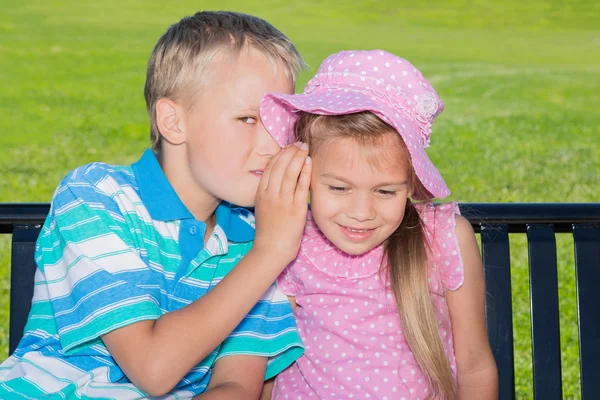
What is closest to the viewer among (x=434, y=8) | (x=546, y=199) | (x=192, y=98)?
(x=192, y=98)

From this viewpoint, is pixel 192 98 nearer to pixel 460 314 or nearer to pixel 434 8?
pixel 460 314

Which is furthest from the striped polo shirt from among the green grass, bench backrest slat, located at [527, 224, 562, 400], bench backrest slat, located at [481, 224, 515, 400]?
the green grass

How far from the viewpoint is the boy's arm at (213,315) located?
7.64 feet

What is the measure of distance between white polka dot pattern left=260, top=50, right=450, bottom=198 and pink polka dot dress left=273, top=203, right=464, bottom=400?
0.86 ft

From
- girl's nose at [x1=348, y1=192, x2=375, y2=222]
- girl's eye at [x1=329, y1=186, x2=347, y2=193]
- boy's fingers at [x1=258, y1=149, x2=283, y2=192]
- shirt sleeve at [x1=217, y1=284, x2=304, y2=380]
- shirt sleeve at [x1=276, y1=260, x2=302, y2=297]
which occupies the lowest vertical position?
shirt sleeve at [x1=217, y1=284, x2=304, y2=380]

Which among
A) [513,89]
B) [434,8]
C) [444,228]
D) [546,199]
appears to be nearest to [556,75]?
[513,89]

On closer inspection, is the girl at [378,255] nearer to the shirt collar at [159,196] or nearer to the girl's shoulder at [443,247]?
the girl's shoulder at [443,247]

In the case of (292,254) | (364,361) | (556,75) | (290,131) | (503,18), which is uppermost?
(503,18)

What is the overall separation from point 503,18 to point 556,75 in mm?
8372

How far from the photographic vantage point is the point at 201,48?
2740 mm

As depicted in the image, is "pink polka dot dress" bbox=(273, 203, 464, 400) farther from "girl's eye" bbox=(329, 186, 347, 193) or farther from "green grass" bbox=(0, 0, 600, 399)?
"green grass" bbox=(0, 0, 600, 399)

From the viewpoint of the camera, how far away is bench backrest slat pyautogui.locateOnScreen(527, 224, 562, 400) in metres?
2.92

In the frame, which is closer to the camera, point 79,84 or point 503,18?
point 79,84

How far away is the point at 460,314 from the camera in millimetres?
2742
